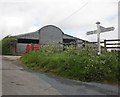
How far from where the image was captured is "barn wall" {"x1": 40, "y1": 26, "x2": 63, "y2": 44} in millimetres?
40125

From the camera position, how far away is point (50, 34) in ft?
133

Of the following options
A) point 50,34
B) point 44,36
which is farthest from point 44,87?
point 50,34

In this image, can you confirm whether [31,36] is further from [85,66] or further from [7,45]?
[85,66]

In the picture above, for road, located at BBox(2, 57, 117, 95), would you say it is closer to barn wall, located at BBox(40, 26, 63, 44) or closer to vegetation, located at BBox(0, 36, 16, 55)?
vegetation, located at BBox(0, 36, 16, 55)

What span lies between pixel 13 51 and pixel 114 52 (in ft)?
65.5

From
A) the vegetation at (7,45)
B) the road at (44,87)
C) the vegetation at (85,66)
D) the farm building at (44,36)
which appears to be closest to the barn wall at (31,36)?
the farm building at (44,36)

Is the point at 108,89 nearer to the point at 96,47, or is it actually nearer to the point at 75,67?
the point at 75,67

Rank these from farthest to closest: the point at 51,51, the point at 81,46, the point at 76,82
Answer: the point at 51,51
the point at 81,46
the point at 76,82

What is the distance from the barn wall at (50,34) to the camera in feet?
132

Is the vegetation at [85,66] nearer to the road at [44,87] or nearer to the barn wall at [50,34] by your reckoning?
the road at [44,87]

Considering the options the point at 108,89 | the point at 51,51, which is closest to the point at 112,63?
the point at 108,89

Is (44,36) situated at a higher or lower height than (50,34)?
lower

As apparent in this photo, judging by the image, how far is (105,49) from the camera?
1641cm

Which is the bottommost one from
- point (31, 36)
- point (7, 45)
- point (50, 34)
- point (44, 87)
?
point (44, 87)
